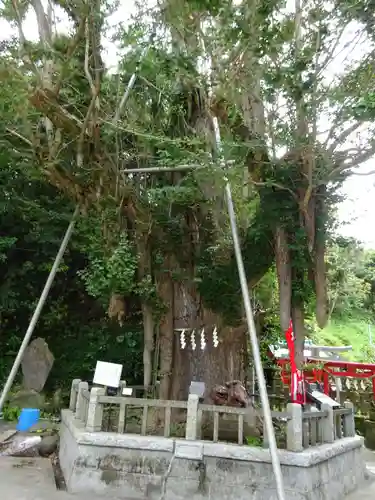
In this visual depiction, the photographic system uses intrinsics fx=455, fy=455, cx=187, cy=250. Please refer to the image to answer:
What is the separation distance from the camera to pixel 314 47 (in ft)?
21.1

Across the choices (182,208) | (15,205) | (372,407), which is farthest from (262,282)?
(15,205)

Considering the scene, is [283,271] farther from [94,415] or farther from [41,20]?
[41,20]

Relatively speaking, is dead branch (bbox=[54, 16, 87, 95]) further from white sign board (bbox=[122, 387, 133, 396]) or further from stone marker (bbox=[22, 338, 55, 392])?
stone marker (bbox=[22, 338, 55, 392])

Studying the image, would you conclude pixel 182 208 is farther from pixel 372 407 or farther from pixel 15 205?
pixel 372 407

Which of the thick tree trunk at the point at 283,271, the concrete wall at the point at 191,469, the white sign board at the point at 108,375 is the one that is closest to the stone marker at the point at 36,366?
the white sign board at the point at 108,375

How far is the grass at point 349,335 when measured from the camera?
926 inches

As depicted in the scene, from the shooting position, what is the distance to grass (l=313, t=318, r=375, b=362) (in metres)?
23.5

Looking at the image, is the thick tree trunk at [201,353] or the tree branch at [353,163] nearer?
the tree branch at [353,163]

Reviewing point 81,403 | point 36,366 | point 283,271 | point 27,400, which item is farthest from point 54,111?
point 36,366

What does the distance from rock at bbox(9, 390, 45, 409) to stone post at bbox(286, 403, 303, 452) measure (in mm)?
7521

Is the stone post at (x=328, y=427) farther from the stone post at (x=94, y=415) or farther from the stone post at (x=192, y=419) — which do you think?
the stone post at (x=94, y=415)

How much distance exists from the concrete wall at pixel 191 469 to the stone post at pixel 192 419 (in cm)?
12

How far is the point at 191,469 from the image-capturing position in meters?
6.14

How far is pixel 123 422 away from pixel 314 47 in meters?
6.06
